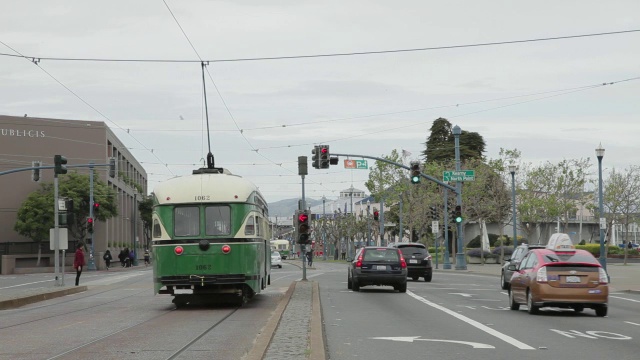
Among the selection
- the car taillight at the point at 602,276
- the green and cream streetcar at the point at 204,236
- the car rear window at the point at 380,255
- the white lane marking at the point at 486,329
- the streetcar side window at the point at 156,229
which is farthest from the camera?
the car rear window at the point at 380,255

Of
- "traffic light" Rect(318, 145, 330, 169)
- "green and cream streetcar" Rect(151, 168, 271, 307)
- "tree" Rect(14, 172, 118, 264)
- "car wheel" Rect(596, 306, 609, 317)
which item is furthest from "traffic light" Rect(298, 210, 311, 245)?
"tree" Rect(14, 172, 118, 264)

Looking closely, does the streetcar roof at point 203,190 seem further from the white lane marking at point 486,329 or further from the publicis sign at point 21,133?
the publicis sign at point 21,133

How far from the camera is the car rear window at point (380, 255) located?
30.6 meters

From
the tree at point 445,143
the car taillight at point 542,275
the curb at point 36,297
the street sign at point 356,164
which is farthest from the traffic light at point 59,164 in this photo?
the tree at point 445,143

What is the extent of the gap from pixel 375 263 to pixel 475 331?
1408 cm

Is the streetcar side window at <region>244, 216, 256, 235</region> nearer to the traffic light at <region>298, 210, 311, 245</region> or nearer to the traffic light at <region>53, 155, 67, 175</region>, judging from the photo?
the traffic light at <region>298, 210, 311, 245</region>

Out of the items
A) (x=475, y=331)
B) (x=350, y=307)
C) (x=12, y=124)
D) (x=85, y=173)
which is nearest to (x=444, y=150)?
(x=85, y=173)

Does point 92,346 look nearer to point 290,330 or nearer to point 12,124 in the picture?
point 290,330

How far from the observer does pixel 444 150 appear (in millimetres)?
100875

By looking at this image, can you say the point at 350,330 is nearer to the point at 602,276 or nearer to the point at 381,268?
the point at 602,276

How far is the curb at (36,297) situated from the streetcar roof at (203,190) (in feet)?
21.4

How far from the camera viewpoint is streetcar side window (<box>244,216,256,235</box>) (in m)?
22.9

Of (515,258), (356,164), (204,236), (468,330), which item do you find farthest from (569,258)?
(356,164)

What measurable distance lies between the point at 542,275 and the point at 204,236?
791cm
